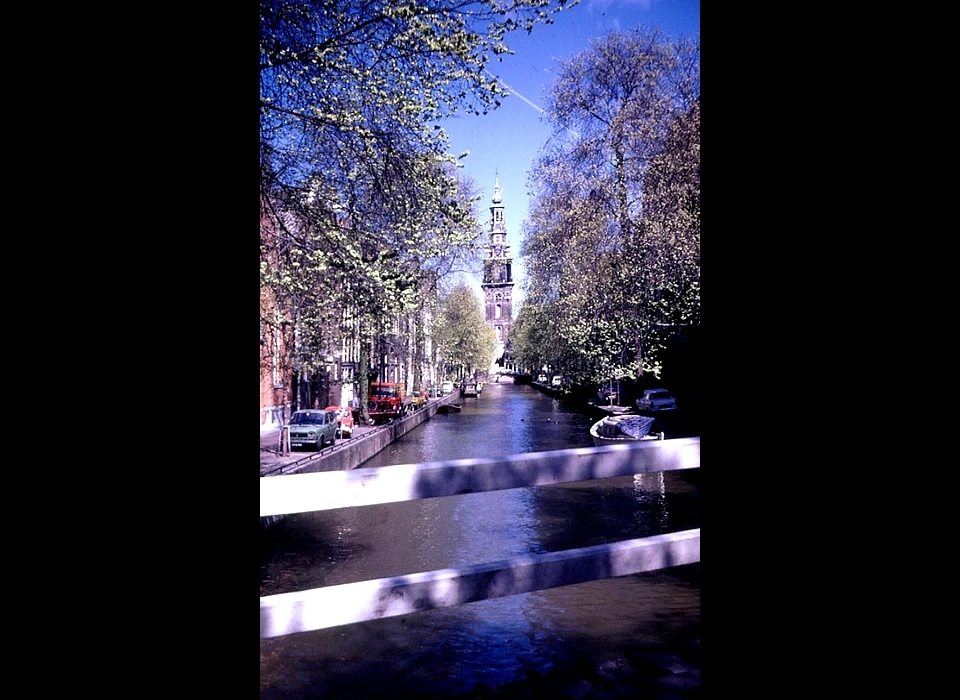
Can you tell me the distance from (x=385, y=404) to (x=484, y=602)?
73.5 ft

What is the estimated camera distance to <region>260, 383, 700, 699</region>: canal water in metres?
4.72

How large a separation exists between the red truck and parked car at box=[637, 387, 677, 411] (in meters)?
10.5

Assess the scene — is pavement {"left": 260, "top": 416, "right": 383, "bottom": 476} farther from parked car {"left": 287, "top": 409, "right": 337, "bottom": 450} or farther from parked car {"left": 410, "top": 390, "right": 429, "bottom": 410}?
parked car {"left": 410, "top": 390, "right": 429, "bottom": 410}

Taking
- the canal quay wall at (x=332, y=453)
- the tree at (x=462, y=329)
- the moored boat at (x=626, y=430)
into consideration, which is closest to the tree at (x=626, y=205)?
the moored boat at (x=626, y=430)

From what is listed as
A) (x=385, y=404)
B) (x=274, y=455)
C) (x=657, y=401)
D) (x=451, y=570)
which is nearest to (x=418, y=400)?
(x=385, y=404)

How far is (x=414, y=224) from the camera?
7.56 m

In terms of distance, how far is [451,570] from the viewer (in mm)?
2172

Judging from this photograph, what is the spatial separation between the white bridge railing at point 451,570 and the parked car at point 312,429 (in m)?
17.1

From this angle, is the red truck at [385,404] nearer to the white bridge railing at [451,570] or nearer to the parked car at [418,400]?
the parked car at [418,400]
